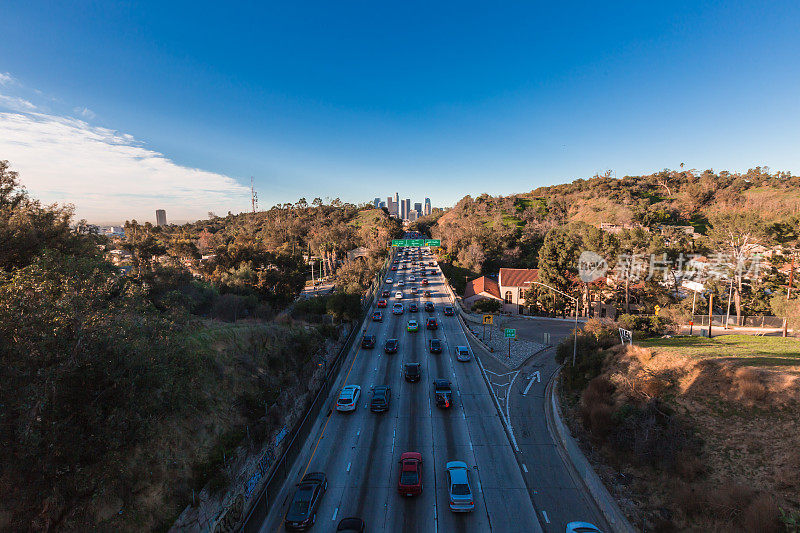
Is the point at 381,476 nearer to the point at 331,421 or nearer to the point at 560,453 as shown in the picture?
the point at 331,421

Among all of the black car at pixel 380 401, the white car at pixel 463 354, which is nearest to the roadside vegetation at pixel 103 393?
the black car at pixel 380 401

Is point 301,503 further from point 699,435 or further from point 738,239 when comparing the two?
point 738,239

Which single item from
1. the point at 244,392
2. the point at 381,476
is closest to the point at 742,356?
the point at 381,476

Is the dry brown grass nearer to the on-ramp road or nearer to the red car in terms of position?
the on-ramp road

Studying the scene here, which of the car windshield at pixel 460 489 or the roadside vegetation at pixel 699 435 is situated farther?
the car windshield at pixel 460 489

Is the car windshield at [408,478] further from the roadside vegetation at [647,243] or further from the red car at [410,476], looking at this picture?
the roadside vegetation at [647,243]

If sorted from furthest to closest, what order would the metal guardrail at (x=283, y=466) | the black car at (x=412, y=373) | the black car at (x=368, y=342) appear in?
the black car at (x=368, y=342), the black car at (x=412, y=373), the metal guardrail at (x=283, y=466)

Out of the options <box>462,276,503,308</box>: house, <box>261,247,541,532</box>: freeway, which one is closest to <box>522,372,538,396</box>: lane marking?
<box>261,247,541,532</box>: freeway
